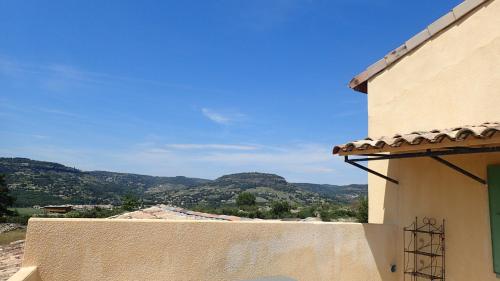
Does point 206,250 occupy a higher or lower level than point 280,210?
higher

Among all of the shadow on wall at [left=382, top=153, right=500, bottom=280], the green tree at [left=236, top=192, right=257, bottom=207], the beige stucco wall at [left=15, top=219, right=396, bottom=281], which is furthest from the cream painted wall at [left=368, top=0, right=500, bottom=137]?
the green tree at [left=236, top=192, right=257, bottom=207]

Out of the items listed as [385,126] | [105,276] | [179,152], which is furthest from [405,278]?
[179,152]

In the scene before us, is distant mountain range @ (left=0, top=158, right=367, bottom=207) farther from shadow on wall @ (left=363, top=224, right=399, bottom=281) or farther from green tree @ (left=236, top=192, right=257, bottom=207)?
shadow on wall @ (left=363, top=224, right=399, bottom=281)

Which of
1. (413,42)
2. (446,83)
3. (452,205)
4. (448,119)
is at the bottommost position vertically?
(452,205)

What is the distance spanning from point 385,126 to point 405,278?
2611mm

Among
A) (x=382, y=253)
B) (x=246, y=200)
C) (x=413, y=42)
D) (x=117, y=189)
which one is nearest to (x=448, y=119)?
(x=413, y=42)

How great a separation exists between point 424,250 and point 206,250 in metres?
3.45

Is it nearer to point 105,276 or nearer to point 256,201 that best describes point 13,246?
point 105,276

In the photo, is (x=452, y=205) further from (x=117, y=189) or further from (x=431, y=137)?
(x=117, y=189)

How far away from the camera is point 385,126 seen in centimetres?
656

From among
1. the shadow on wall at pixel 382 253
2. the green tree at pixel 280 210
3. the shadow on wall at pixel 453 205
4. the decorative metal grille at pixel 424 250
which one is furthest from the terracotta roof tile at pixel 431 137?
the green tree at pixel 280 210

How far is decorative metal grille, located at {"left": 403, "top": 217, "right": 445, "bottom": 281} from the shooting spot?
17.8 ft

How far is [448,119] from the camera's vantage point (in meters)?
5.49

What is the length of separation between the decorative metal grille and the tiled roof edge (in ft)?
9.36
